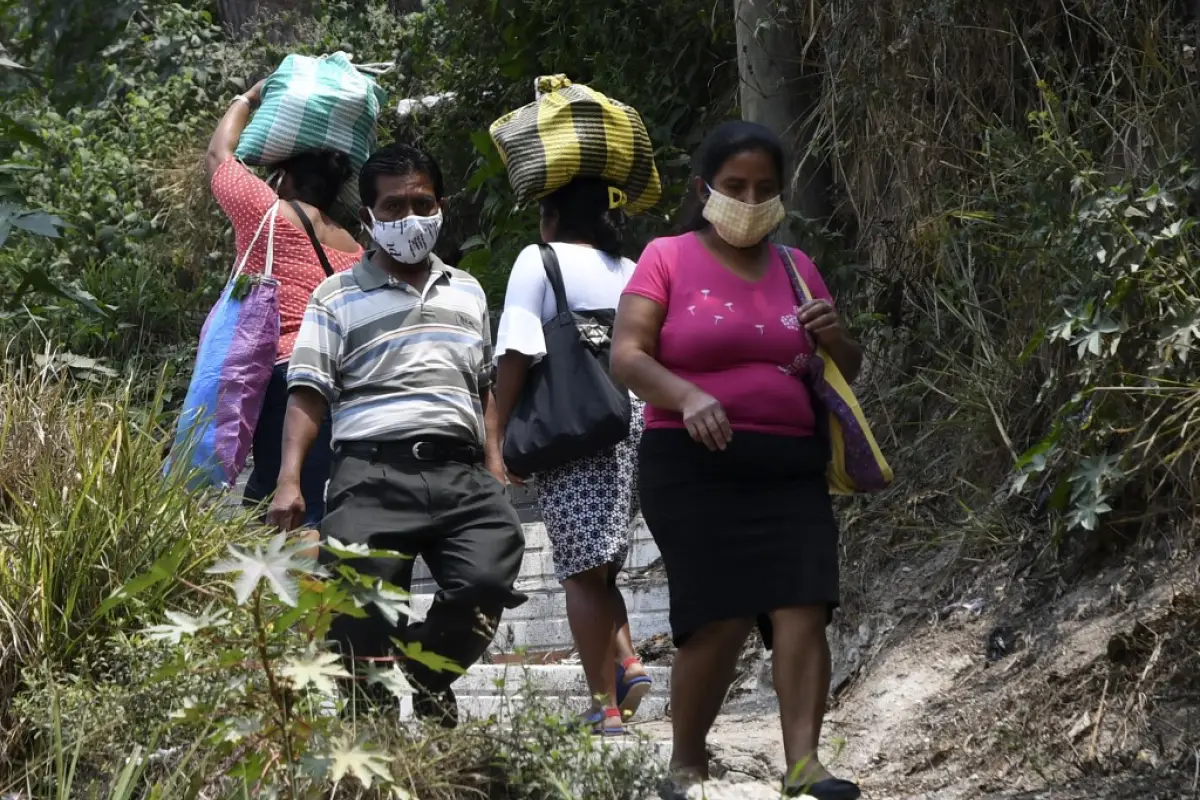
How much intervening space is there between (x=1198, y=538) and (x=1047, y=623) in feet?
1.68

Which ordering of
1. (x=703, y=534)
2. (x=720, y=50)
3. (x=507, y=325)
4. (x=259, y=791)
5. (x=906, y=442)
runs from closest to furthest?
(x=259, y=791), (x=703, y=534), (x=507, y=325), (x=906, y=442), (x=720, y=50)

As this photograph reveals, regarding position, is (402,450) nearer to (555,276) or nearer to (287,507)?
(287,507)

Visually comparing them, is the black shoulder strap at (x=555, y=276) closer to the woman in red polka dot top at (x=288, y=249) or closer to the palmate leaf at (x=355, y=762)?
the woman in red polka dot top at (x=288, y=249)

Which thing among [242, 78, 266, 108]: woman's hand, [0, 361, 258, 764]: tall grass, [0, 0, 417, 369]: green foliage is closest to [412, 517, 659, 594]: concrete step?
[242, 78, 266, 108]: woman's hand

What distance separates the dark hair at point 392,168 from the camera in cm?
504

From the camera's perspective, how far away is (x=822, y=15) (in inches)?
282

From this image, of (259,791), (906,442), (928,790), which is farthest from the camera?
(906,442)

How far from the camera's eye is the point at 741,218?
4332 mm

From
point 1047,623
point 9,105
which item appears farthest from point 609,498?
point 9,105

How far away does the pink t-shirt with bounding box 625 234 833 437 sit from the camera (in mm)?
4246

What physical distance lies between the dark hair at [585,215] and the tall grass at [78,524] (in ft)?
4.15

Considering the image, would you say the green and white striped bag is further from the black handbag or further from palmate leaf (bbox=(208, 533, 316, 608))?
palmate leaf (bbox=(208, 533, 316, 608))

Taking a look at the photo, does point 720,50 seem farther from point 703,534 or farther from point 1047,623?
point 703,534


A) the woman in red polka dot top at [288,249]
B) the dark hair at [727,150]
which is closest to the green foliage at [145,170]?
the woman in red polka dot top at [288,249]
